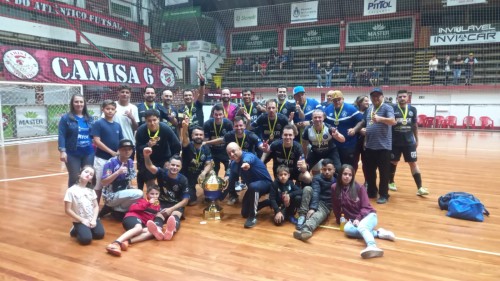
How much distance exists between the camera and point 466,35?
59.1 feet

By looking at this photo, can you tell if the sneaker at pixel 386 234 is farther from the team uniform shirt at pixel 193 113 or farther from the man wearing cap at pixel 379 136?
the team uniform shirt at pixel 193 113

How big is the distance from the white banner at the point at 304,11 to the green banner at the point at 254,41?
12.8ft

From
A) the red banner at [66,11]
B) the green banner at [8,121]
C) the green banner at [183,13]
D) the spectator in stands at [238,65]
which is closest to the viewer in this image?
the green banner at [8,121]

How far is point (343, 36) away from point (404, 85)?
5511mm

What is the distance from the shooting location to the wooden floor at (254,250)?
3.03 metres

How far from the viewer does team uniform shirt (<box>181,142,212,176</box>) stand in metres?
5.11

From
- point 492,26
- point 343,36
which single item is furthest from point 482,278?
point 343,36

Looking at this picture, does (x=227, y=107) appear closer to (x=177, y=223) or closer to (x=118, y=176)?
(x=118, y=176)

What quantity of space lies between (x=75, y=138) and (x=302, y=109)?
3.45 metres

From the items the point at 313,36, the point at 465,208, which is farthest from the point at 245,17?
the point at 465,208

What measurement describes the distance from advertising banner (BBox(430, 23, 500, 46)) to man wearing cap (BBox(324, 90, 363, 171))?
55.0 ft

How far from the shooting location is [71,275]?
3010 millimetres

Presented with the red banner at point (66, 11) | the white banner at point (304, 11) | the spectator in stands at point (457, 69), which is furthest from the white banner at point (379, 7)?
the red banner at point (66, 11)

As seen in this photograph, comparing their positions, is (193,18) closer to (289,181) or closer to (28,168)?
(28,168)
